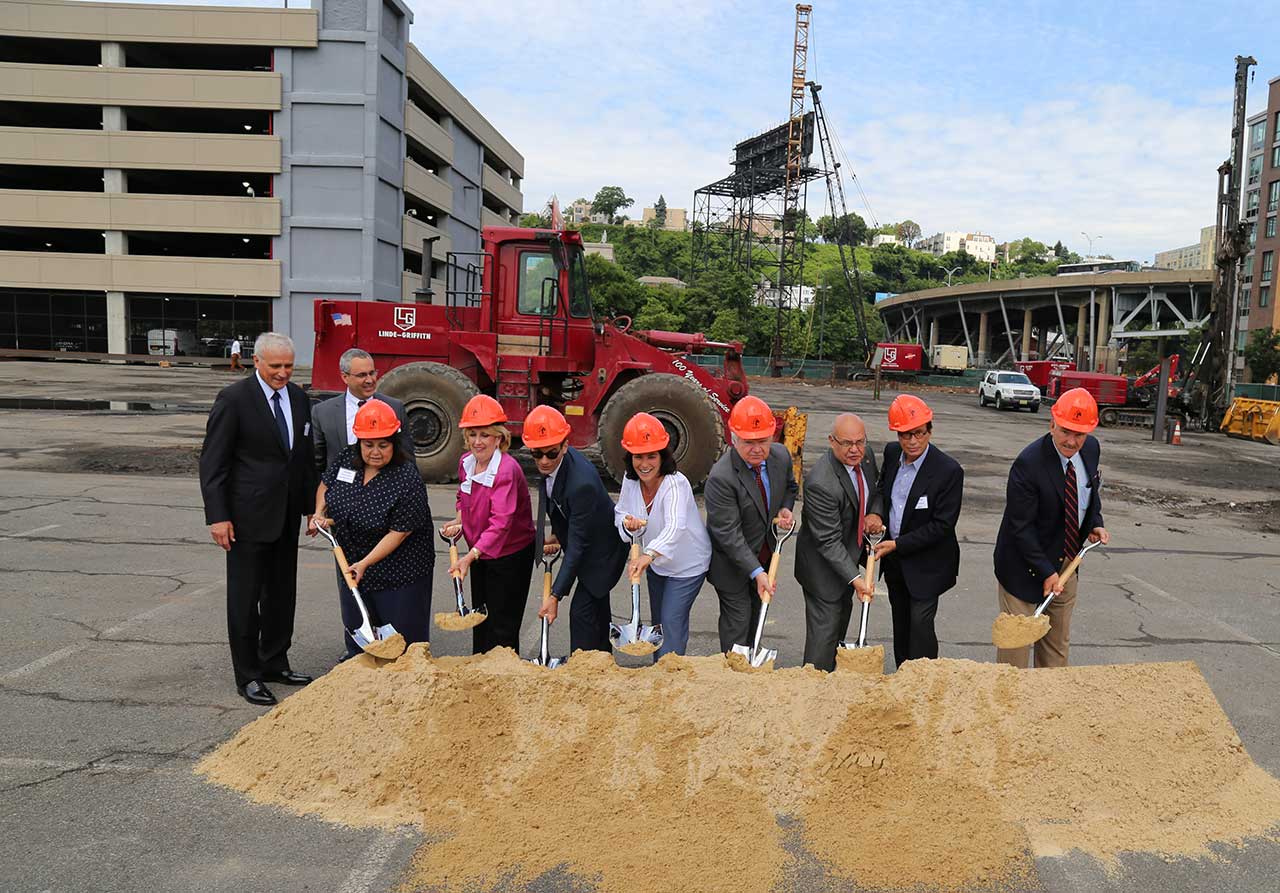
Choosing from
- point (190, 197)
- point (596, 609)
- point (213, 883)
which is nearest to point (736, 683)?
point (596, 609)

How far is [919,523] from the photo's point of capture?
4816 millimetres

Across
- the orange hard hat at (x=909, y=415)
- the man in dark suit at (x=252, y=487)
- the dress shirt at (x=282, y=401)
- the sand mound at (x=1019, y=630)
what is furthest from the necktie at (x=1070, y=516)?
the dress shirt at (x=282, y=401)

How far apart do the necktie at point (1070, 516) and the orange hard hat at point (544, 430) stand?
2652mm

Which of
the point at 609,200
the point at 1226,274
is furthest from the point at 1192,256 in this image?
the point at 1226,274

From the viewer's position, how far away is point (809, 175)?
231ft

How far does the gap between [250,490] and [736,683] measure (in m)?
2.82

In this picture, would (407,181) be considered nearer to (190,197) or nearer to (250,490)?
(190,197)

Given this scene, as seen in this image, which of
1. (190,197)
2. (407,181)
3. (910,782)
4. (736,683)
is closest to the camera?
(910,782)

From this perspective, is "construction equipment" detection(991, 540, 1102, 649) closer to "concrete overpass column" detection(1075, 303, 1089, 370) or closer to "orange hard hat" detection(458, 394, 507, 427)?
"orange hard hat" detection(458, 394, 507, 427)

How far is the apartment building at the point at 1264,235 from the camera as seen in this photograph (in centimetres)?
6184

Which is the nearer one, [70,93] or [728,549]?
[728,549]

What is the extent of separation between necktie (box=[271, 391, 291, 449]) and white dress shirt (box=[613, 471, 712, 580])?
1.93 m

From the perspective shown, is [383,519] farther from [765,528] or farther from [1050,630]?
[1050,630]

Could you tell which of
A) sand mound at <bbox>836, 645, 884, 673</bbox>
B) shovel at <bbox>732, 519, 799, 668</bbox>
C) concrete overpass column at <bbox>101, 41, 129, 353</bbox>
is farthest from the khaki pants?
concrete overpass column at <bbox>101, 41, 129, 353</bbox>
